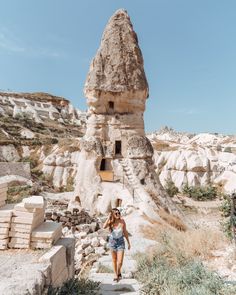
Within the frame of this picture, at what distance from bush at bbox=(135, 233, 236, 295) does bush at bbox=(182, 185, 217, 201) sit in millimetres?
20435

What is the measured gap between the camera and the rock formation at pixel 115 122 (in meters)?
14.4

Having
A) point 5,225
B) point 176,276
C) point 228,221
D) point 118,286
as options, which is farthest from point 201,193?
point 5,225

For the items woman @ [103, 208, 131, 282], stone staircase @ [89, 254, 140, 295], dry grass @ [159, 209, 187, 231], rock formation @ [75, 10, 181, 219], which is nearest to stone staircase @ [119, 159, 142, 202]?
rock formation @ [75, 10, 181, 219]

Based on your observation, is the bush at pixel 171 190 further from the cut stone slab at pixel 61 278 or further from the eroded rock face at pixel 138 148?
the cut stone slab at pixel 61 278

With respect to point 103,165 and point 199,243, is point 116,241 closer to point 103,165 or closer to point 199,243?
point 199,243

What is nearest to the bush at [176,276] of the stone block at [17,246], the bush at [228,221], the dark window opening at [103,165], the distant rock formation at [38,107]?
the bush at [228,221]

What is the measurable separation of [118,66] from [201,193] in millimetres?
15273

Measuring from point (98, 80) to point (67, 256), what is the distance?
37.7ft

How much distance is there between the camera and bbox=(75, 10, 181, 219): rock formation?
47.3 feet

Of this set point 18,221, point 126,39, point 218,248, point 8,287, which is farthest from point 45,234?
point 126,39

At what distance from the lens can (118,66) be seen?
1516cm

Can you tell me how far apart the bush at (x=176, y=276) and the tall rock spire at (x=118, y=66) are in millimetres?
10776

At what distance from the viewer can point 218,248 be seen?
5781 mm

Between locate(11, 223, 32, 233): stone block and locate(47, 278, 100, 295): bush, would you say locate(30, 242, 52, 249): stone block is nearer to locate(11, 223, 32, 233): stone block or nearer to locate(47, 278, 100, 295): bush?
locate(11, 223, 32, 233): stone block
